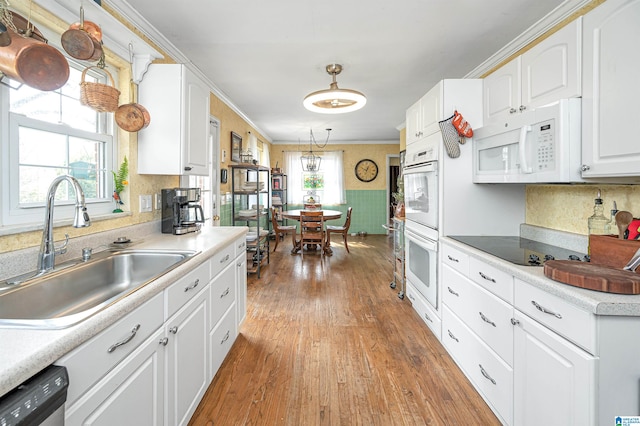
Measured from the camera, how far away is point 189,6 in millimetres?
2051

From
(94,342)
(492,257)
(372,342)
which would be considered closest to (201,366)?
(94,342)

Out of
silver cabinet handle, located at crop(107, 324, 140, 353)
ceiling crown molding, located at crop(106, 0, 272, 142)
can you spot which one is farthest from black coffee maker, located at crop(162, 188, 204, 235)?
silver cabinet handle, located at crop(107, 324, 140, 353)

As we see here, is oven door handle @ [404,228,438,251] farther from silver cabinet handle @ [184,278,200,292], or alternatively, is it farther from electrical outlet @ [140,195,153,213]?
electrical outlet @ [140,195,153,213]

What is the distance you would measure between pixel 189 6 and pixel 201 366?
2.27 m

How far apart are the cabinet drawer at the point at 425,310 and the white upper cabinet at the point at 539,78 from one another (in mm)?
1577

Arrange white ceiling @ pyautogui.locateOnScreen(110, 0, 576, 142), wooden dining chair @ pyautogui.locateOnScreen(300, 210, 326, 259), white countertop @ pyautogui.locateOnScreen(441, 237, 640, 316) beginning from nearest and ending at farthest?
white countertop @ pyautogui.locateOnScreen(441, 237, 640, 316) < white ceiling @ pyautogui.locateOnScreen(110, 0, 576, 142) < wooden dining chair @ pyautogui.locateOnScreen(300, 210, 326, 259)

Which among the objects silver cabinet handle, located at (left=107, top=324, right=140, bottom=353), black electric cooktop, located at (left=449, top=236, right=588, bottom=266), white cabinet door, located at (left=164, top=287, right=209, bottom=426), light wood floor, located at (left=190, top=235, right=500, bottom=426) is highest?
black electric cooktop, located at (left=449, top=236, right=588, bottom=266)

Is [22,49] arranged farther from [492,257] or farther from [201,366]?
[492,257]

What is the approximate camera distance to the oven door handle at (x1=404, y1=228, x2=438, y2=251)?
245 centimetres

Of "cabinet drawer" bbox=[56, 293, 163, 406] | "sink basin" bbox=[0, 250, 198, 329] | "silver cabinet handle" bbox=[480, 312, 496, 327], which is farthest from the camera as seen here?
"silver cabinet handle" bbox=[480, 312, 496, 327]

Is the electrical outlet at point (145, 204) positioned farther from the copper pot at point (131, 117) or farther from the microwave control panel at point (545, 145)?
the microwave control panel at point (545, 145)

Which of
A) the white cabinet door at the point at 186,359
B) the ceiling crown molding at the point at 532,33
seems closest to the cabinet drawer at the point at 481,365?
the white cabinet door at the point at 186,359

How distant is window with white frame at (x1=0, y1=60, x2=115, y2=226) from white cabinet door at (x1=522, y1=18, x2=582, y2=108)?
259 centimetres

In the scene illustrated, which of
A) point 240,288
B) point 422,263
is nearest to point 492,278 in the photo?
point 422,263
